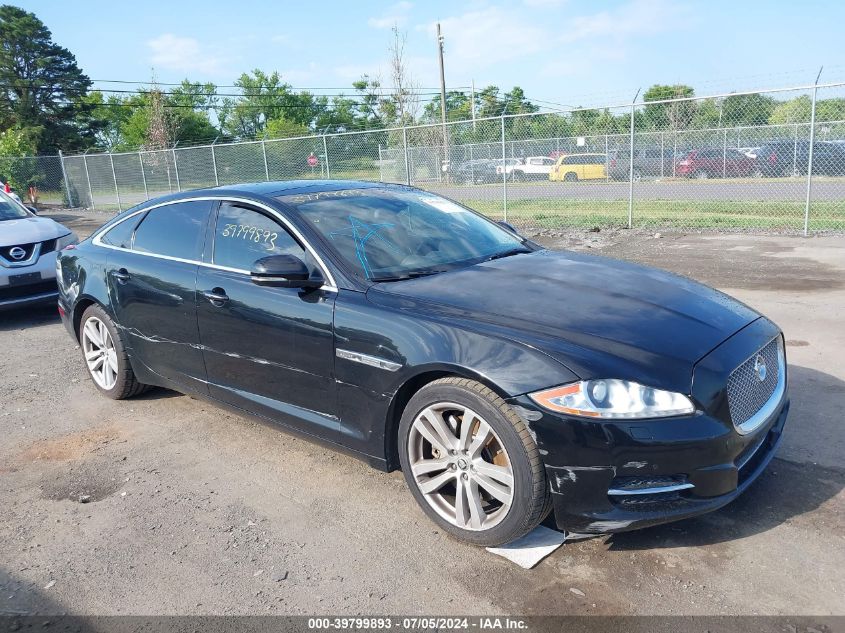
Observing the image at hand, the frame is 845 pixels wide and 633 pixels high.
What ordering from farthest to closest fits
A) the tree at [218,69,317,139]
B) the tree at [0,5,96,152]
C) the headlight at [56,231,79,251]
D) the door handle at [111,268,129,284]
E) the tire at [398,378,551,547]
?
the tree at [218,69,317,139] → the tree at [0,5,96,152] → the headlight at [56,231,79,251] → the door handle at [111,268,129,284] → the tire at [398,378,551,547]

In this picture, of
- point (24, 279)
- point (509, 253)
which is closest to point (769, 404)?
point (509, 253)

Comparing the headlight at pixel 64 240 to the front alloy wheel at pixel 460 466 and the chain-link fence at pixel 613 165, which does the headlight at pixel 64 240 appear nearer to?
the front alloy wheel at pixel 460 466

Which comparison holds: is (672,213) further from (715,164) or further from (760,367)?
(760,367)

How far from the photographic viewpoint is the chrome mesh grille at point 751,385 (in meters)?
2.85

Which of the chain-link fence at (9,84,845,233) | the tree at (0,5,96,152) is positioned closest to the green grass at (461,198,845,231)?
the chain-link fence at (9,84,845,233)

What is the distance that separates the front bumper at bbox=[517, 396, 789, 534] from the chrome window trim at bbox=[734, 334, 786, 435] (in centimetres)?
13

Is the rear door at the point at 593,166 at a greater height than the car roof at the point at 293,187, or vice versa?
the car roof at the point at 293,187

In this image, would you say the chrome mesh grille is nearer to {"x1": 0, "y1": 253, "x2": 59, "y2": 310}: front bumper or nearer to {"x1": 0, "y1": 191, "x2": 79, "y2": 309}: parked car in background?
{"x1": 0, "y1": 191, "x2": 79, "y2": 309}: parked car in background

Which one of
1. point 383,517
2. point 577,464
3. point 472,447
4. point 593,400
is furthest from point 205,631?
point 593,400

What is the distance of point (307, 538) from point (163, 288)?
2.02 meters

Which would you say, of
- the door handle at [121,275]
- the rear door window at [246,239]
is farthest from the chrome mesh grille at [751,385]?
the door handle at [121,275]

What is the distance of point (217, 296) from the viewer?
397 cm

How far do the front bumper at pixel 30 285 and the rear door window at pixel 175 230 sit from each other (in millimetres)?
3535

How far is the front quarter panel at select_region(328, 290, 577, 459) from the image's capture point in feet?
9.12
